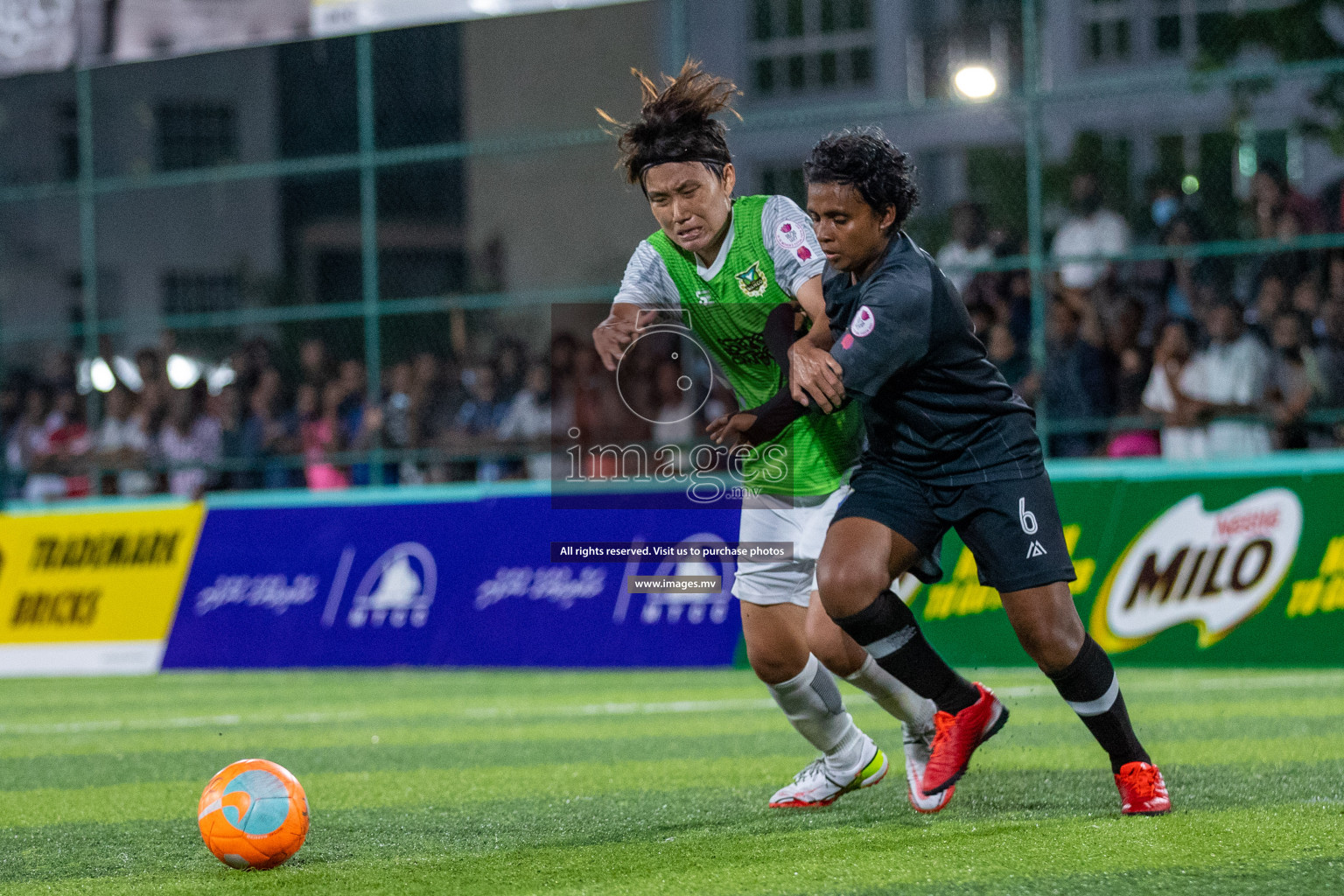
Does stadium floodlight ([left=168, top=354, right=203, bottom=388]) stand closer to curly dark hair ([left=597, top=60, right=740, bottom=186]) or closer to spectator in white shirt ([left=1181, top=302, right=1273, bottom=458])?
spectator in white shirt ([left=1181, top=302, right=1273, bottom=458])

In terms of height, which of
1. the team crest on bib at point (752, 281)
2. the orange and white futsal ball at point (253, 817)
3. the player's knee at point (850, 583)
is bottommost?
the orange and white futsal ball at point (253, 817)

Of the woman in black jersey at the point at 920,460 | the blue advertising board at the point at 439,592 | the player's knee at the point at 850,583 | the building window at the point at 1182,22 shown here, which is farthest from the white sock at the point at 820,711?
the building window at the point at 1182,22

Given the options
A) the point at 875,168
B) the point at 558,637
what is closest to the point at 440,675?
the point at 558,637

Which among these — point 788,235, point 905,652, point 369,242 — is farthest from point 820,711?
point 369,242

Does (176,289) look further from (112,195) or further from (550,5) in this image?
(550,5)

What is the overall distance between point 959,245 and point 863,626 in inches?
318

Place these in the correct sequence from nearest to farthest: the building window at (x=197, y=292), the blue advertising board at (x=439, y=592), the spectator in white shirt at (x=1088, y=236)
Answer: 1. the blue advertising board at (x=439, y=592)
2. the spectator in white shirt at (x=1088, y=236)
3. the building window at (x=197, y=292)

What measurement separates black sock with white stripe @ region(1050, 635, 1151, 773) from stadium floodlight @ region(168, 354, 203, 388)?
11806 millimetres

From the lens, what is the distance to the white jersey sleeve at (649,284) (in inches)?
201

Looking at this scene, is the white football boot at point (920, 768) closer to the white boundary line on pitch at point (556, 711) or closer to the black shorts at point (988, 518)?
the black shorts at point (988, 518)

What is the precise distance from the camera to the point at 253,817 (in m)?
4.27

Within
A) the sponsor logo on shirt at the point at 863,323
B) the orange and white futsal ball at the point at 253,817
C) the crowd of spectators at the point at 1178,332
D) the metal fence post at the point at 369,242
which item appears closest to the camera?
the orange and white futsal ball at the point at 253,817

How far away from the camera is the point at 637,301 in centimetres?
509

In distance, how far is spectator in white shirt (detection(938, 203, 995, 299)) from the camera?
12000 millimetres
